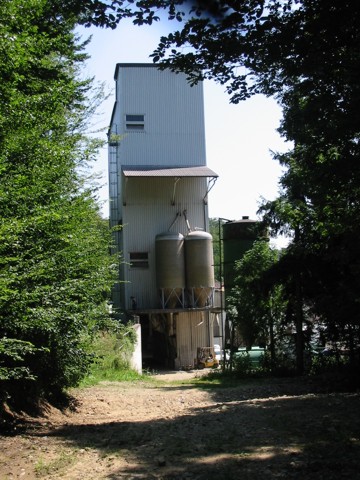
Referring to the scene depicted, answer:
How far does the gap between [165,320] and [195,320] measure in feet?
5.49

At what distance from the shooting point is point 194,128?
99.1 ft

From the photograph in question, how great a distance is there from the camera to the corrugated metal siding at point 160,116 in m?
29.9

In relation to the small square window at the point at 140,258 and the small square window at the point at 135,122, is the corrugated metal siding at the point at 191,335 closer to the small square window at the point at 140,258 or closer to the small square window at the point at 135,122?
the small square window at the point at 140,258

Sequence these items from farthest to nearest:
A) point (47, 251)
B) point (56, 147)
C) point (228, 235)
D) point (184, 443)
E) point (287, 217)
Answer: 1. point (228, 235)
2. point (287, 217)
3. point (56, 147)
4. point (47, 251)
5. point (184, 443)

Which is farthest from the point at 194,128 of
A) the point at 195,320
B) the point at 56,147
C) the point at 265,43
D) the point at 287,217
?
the point at 265,43

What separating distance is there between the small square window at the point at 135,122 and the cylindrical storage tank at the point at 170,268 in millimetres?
6238

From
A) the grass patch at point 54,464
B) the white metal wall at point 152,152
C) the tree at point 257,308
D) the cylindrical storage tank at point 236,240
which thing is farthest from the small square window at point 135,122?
the grass patch at point 54,464

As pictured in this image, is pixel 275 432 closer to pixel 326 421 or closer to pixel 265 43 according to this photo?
pixel 326 421

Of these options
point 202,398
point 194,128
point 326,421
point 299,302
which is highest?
point 194,128

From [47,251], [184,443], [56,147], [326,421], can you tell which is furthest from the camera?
[56,147]

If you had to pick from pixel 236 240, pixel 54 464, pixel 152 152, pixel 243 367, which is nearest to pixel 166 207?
pixel 152 152

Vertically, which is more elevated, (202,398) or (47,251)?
(47,251)

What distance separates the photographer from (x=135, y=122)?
29797 mm

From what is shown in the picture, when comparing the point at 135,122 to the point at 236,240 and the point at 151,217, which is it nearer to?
the point at 151,217
